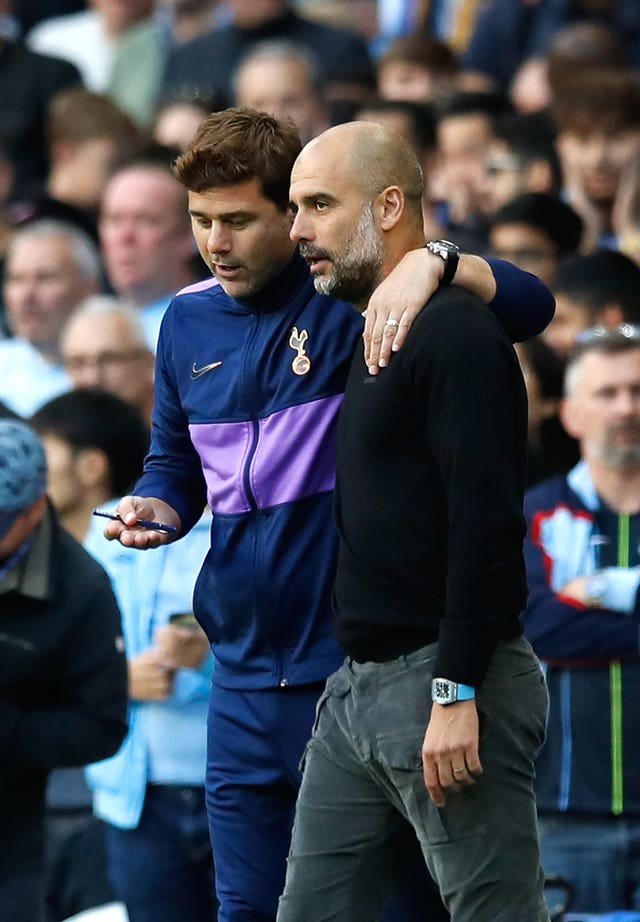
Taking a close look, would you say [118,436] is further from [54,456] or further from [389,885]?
[389,885]

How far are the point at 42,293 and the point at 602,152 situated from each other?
254 cm

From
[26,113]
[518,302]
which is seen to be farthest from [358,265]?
[26,113]

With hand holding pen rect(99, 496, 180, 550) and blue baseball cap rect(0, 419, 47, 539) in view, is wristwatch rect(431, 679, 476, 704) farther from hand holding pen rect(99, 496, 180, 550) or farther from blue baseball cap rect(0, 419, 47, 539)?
blue baseball cap rect(0, 419, 47, 539)

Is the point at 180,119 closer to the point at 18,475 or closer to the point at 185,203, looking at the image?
the point at 185,203

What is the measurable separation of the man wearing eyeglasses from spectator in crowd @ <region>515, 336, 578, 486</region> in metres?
0.75

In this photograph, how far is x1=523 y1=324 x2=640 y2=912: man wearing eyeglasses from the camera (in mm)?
6125

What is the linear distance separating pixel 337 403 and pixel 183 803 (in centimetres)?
264

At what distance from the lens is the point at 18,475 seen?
5.68m

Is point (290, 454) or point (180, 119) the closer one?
point (290, 454)

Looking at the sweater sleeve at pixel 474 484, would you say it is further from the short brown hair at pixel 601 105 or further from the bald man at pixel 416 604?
the short brown hair at pixel 601 105

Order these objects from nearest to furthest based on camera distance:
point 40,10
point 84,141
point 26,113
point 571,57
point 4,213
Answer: point 571,57
point 4,213
point 84,141
point 26,113
point 40,10

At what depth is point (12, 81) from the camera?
11.6 m

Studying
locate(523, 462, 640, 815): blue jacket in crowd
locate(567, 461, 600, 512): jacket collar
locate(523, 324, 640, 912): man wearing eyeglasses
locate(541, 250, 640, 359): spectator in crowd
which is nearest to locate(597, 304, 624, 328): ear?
locate(541, 250, 640, 359): spectator in crowd

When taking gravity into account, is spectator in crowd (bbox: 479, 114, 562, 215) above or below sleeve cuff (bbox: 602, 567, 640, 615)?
above
